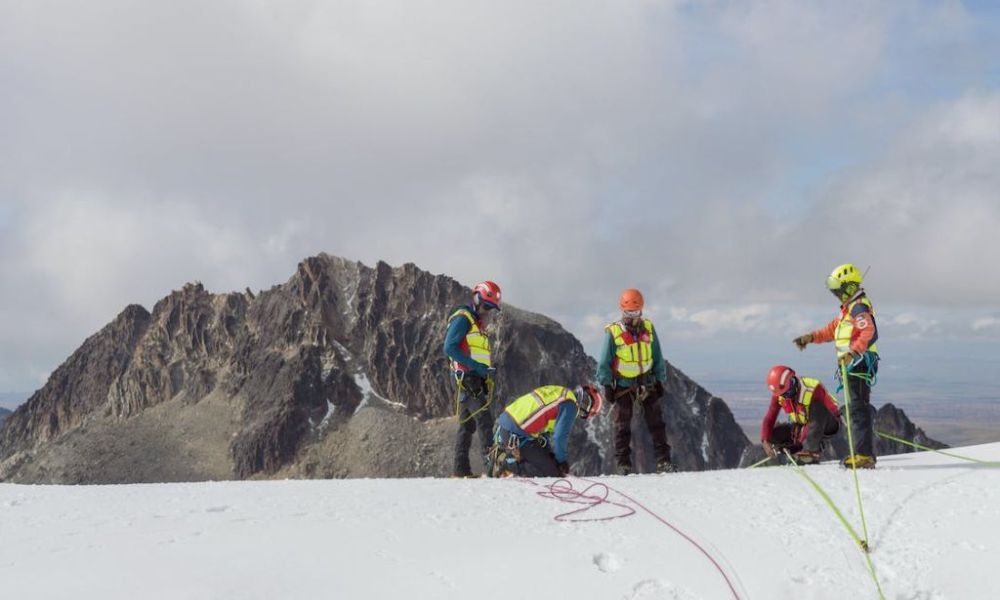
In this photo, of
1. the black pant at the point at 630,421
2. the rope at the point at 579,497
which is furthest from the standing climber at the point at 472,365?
the rope at the point at 579,497

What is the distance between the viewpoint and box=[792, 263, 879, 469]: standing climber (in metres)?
11.6

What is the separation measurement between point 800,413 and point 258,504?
10.2 meters

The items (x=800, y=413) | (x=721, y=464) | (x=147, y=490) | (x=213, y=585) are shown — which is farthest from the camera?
(x=721, y=464)

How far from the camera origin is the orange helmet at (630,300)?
13.0 meters

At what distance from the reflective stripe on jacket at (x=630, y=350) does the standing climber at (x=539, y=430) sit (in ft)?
3.01

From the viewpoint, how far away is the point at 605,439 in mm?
135500

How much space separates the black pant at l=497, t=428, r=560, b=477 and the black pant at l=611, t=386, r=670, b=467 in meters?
1.46

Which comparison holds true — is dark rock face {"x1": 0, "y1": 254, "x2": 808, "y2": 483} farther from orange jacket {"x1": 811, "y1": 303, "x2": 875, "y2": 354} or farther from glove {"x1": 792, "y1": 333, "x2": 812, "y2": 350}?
orange jacket {"x1": 811, "y1": 303, "x2": 875, "y2": 354}

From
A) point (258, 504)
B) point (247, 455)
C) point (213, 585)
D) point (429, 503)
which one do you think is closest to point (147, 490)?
point (258, 504)

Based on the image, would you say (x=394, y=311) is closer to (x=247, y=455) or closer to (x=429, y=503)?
(x=247, y=455)

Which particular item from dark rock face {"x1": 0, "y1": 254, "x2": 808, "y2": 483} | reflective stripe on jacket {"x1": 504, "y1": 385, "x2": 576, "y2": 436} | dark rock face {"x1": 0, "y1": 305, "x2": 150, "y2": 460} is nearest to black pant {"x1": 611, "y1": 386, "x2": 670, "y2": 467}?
reflective stripe on jacket {"x1": 504, "y1": 385, "x2": 576, "y2": 436}

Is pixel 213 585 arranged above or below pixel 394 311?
below

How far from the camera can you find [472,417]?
13516 millimetres

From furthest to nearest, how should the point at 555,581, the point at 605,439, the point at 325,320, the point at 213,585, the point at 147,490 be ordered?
the point at 325,320
the point at 605,439
the point at 147,490
the point at 555,581
the point at 213,585
